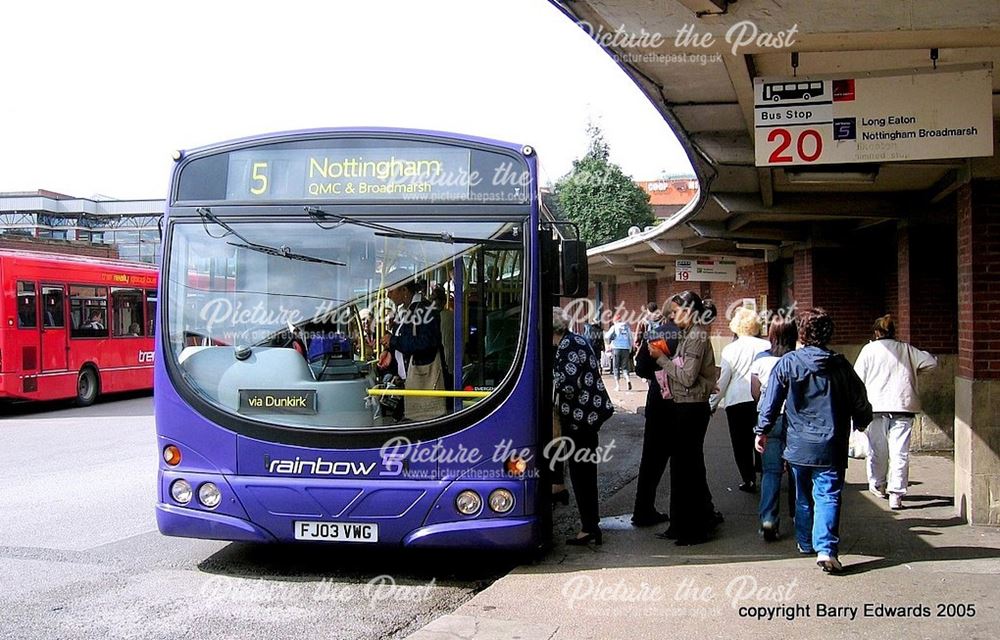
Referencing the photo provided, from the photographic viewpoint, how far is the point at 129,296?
65.3ft

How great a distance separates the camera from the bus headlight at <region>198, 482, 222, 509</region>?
227 inches

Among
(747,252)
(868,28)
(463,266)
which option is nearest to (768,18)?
(868,28)

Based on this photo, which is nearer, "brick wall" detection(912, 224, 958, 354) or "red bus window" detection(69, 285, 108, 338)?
"brick wall" detection(912, 224, 958, 354)

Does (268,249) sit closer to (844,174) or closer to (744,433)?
(744,433)

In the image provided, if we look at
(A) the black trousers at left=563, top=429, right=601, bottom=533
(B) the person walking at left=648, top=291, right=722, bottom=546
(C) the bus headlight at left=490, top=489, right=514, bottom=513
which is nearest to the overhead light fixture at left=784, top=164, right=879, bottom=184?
(B) the person walking at left=648, top=291, right=722, bottom=546

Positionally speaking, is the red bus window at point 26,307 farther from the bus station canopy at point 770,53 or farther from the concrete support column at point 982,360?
the concrete support column at point 982,360

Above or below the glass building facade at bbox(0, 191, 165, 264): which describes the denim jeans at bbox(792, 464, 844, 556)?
below

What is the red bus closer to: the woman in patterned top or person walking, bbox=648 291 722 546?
the woman in patterned top

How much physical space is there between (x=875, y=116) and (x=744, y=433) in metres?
3.21

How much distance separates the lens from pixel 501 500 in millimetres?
5672

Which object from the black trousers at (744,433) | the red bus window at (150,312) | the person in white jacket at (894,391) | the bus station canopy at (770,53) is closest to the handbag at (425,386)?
the bus station canopy at (770,53)

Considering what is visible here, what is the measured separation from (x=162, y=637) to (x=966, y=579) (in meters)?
4.80

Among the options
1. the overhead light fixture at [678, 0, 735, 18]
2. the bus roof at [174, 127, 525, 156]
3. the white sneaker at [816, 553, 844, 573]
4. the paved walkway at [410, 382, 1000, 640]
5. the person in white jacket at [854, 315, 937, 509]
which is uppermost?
the overhead light fixture at [678, 0, 735, 18]

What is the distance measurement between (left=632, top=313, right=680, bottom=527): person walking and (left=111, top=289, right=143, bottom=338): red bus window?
15038mm
